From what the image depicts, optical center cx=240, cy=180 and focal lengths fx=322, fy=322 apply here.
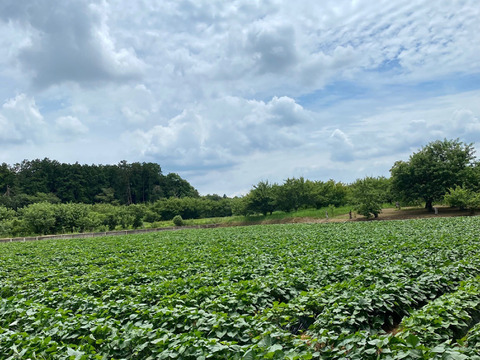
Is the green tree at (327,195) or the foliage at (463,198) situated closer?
the foliage at (463,198)

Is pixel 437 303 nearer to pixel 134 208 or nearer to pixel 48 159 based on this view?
pixel 134 208

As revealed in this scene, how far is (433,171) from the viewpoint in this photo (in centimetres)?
3656

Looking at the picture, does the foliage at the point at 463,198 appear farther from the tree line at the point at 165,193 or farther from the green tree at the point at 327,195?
the green tree at the point at 327,195

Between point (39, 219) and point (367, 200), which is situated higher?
point (39, 219)

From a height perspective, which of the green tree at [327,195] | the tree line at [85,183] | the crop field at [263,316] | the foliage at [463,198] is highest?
the tree line at [85,183]

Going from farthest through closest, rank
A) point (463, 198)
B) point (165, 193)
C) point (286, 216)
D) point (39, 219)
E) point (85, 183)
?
point (165, 193) → point (85, 183) → point (286, 216) → point (39, 219) → point (463, 198)

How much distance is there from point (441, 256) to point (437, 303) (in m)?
5.14

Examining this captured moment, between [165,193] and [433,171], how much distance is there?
77892 mm

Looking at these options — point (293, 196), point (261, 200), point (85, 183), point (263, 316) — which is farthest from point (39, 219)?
point (85, 183)

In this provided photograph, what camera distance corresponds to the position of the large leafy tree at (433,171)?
36.3 m

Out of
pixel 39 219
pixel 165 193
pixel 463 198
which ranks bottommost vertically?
pixel 463 198

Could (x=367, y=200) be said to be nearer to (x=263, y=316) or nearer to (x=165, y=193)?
(x=263, y=316)

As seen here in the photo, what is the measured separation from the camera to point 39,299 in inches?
297

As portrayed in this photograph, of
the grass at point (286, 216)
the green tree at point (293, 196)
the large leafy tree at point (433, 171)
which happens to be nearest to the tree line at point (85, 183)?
the grass at point (286, 216)
